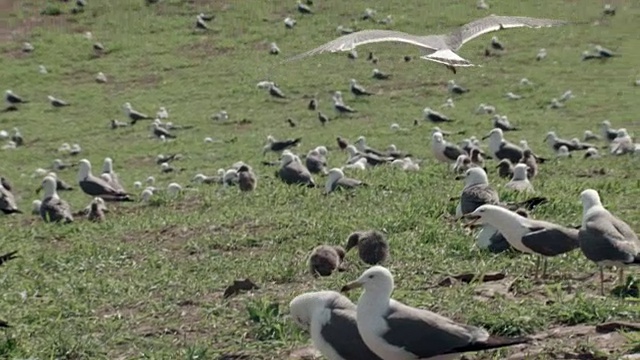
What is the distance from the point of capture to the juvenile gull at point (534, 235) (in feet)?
30.2

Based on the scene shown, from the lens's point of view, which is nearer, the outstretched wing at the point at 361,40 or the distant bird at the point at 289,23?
the outstretched wing at the point at 361,40

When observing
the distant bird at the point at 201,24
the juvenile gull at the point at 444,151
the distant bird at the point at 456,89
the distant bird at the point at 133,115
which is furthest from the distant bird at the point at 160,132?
the distant bird at the point at 201,24

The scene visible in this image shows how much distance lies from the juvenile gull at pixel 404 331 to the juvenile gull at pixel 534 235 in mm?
2245

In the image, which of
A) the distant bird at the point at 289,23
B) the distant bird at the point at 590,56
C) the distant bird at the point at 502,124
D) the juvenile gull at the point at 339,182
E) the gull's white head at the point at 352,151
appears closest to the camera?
the juvenile gull at the point at 339,182

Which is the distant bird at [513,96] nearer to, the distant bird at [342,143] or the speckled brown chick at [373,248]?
the distant bird at [342,143]

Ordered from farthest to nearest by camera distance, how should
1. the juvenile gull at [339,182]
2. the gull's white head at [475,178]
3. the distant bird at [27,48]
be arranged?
the distant bird at [27,48] < the juvenile gull at [339,182] < the gull's white head at [475,178]

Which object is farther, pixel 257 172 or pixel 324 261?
pixel 257 172

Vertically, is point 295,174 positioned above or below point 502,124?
above

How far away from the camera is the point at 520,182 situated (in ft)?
44.6

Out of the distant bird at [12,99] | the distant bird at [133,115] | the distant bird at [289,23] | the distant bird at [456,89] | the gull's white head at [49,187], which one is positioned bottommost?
the distant bird at [12,99]

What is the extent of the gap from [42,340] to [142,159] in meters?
13.7

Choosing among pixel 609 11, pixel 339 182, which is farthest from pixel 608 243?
pixel 609 11

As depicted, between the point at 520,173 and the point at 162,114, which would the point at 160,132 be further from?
the point at 520,173

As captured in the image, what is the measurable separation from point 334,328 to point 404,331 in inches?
20.2
